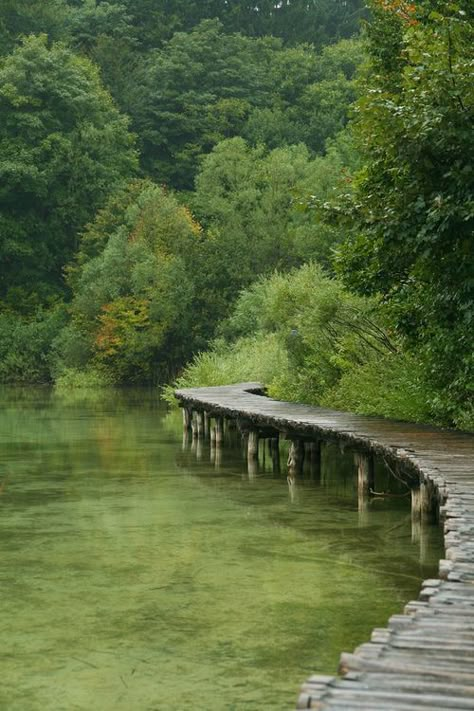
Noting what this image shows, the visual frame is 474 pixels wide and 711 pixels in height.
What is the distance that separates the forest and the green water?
2.93m

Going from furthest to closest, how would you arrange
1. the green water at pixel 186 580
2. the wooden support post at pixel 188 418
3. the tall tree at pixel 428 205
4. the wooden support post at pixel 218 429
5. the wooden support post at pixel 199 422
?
the wooden support post at pixel 188 418
the wooden support post at pixel 199 422
the wooden support post at pixel 218 429
the tall tree at pixel 428 205
the green water at pixel 186 580

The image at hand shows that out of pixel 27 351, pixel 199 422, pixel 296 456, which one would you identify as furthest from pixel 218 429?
pixel 27 351

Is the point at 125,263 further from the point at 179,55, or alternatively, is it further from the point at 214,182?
the point at 179,55

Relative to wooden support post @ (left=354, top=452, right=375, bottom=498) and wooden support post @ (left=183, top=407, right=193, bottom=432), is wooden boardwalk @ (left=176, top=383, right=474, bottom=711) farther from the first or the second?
wooden support post @ (left=183, top=407, right=193, bottom=432)

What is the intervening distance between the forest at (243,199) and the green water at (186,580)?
9.61ft

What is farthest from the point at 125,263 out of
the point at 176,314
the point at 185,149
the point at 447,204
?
the point at 447,204

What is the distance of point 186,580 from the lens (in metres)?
10.1

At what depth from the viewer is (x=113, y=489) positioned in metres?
16.3

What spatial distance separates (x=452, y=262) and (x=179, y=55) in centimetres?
5362

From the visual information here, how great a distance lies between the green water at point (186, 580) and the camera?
23.9 ft

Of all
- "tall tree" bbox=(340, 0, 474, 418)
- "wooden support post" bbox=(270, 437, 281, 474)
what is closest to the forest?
"tall tree" bbox=(340, 0, 474, 418)

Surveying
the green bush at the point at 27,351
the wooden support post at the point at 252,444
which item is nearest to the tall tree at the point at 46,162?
the green bush at the point at 27,351

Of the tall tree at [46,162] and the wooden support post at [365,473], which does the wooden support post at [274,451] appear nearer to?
the wooden support post at [365,473]

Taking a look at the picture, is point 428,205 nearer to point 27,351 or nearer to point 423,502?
point 423,502
